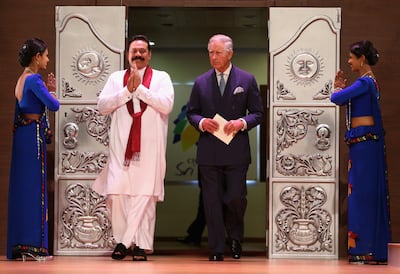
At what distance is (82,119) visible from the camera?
759cm

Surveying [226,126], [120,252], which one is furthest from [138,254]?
[226,126]

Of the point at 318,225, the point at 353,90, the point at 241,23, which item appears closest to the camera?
the point at 353,90

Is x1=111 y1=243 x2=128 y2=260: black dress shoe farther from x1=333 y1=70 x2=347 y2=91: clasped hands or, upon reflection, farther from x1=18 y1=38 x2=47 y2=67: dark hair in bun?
x1=333 y1=70 x2=347 y2=91: clasped hands

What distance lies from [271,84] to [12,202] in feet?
7.29

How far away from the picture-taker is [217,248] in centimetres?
701

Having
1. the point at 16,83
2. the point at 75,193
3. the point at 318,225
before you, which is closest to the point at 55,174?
the point at 75,193

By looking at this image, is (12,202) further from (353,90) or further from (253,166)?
(253,166)

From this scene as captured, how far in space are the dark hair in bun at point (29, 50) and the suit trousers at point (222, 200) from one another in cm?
149

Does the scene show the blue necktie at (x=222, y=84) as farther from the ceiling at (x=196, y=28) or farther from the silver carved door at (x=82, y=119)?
the ceiling at (x=196, y=28)

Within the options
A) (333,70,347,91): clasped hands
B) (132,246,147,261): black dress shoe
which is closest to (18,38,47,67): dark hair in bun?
(132,246,147,261): black dress shoe

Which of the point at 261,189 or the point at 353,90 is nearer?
the point at 353,90

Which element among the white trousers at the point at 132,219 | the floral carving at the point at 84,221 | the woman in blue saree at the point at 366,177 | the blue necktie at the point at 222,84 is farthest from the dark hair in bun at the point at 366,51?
the floral carving at the point at 84,221

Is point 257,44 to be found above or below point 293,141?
above

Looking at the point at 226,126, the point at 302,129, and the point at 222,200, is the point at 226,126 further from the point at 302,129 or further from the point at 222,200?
the point at 302,129
